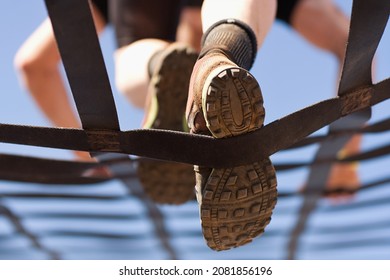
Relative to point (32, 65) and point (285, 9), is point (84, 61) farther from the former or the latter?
point (285, 9)

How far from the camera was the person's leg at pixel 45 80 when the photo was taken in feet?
6.99

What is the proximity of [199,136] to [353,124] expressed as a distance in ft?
1.62

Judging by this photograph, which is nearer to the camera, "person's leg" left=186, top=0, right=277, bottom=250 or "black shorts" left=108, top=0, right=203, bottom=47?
"person's leg" left=186, top=0, right=277, bottom=250

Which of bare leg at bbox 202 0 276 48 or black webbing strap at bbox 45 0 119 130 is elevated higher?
bare leg at bbox 202 0 276 48

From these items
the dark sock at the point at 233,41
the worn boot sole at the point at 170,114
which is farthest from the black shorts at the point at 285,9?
the dark sock at the point at 233,41

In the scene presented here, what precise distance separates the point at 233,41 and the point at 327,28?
0.91 meters

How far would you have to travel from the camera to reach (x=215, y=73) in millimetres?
1098

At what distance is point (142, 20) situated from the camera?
6.40ft

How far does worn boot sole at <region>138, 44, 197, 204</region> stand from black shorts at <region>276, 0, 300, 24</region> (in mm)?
623

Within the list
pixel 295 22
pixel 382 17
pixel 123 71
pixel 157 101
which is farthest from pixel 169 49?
pixel 295 22

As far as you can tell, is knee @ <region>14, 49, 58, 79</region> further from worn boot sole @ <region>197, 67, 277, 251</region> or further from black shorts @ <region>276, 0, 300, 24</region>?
worn boot sole @ <region>197, 67, 277, 251</region>

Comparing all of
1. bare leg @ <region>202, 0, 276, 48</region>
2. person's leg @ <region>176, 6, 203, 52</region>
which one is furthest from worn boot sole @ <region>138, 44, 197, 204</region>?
person's leg @ <region>176, 6, 203, 52</region>

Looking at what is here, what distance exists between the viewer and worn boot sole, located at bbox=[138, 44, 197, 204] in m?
1.59

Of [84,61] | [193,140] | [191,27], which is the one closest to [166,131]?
[193,140]
